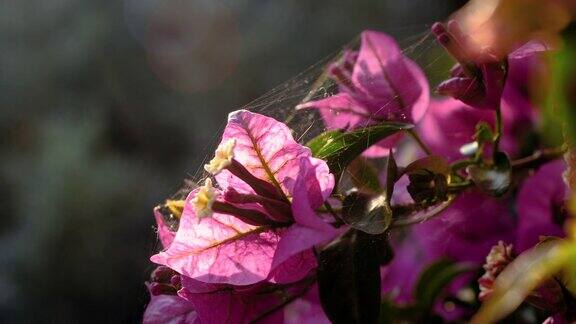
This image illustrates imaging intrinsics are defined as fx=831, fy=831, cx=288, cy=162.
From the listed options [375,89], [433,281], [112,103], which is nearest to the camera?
[375,89]

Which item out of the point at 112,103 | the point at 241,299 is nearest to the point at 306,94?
the point at 241,299

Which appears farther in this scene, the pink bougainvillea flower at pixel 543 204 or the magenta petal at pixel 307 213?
the pink bougainvillea flower at pixel 543 204

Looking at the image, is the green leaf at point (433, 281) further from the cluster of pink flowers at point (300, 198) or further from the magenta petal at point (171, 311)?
the magenta petal at point (171, 311)

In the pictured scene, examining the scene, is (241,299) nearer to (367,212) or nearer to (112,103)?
(367,212)

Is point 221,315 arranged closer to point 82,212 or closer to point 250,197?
point 250,197

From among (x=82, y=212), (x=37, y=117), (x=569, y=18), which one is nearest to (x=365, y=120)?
(x=569, y=18)

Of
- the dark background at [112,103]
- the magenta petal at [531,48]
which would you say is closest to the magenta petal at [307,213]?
the magenta petal at [531,48]

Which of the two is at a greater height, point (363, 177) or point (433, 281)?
point (363, 177)
